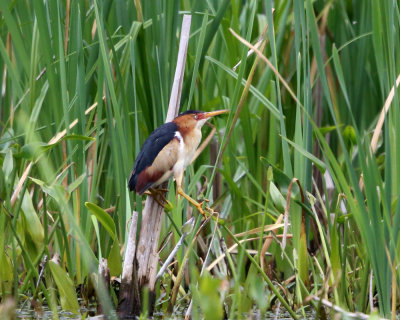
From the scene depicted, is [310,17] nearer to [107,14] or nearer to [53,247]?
[107,14]

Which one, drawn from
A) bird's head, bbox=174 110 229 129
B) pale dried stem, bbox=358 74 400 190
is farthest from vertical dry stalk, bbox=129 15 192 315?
pale dried stem, bbox=358 74 400 190

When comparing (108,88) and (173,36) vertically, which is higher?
(173,36)

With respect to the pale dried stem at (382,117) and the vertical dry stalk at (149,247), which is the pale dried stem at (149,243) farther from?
the pale dried stem at (382,117)

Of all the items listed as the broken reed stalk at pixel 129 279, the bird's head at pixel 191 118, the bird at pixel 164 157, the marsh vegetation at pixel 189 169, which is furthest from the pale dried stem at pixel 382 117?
the broken reed stalk at pixel 129 279

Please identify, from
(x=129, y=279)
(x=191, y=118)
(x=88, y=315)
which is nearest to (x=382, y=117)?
(x=191, y=118)

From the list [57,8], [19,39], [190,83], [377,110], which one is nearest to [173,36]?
[190,83]

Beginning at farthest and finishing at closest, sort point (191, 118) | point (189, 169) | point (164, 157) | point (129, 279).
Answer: point (189, 169) → point (191, 118) → point (164, 157) → point (129, 279)

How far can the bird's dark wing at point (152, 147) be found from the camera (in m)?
2.49

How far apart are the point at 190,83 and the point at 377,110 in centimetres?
153

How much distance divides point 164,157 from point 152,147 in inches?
2.2

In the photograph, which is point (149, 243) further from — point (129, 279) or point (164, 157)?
point (164, 157)

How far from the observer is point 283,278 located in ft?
9.73

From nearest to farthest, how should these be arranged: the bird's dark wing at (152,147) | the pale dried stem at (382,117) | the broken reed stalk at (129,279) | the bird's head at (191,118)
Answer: the pale dried stem at (382,117)
the broken reed stalk at (129,279)
the bird's dark wing at (152,147)
the bird's head at (191,118)

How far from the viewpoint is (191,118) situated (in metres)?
2.75
